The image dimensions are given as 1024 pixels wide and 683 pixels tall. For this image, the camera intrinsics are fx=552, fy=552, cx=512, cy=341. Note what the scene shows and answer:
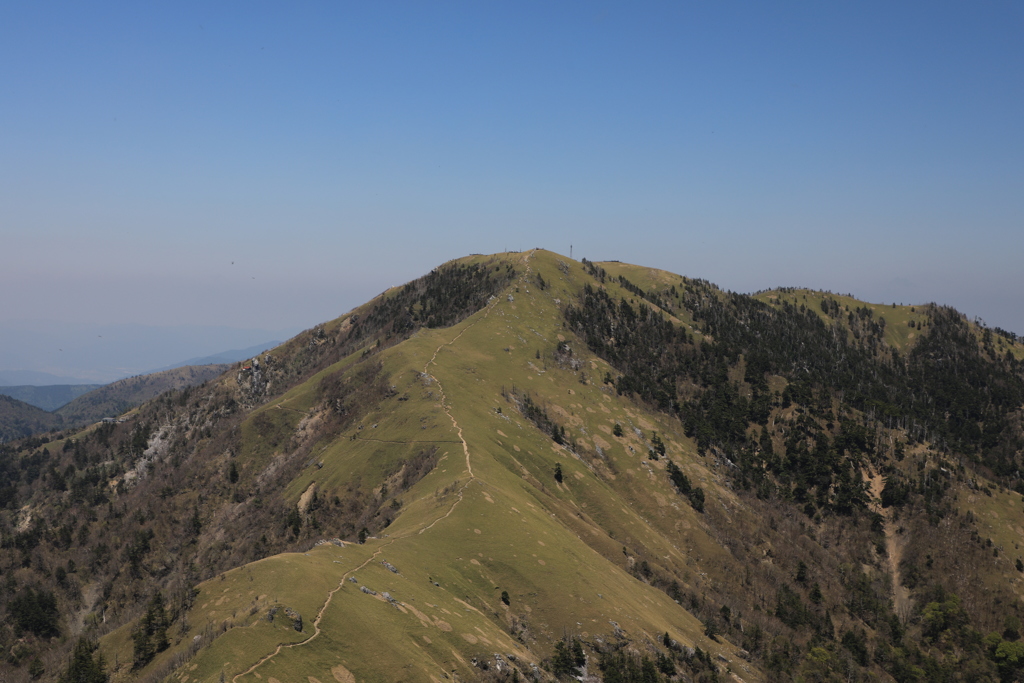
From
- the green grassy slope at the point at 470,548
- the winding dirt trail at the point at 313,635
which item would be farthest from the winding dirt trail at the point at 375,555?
the green grassy slope at the point at 470,548

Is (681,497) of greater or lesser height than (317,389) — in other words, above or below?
below

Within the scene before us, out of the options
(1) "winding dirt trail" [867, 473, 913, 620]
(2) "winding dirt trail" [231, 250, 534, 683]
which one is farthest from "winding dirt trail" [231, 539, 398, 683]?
(1) "winding dirt trail" [867, 473, 913, 620]

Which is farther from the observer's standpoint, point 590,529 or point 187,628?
point 590,529

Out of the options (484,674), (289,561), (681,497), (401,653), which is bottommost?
(681,497)

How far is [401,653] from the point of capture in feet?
177

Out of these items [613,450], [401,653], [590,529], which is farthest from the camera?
[613,450]

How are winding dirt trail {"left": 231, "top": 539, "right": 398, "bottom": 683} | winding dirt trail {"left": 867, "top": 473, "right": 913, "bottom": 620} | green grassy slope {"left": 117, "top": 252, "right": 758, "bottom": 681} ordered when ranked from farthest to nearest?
winding dirt trail {"left": 867, "top": 473, "right": 913, "bottom": 620} → green grassy slope {"left": 117, "top": 252, "right": 758, "bottom": 681} → winding dirt trail {"left": 231, "top": 539, "right": 398, "bottom": 683}

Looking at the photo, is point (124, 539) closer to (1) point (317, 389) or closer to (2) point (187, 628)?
(1) point (317, 389)

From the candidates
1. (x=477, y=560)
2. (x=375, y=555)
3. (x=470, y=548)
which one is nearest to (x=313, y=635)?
(x=375, y=555)

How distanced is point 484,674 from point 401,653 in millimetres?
10935

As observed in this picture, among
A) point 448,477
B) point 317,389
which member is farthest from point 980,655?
point 317,389

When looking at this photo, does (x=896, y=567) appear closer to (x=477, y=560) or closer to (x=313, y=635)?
(x=477, y=560)

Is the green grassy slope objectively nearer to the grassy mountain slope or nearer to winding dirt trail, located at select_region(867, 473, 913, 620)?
the grassy mountain slope

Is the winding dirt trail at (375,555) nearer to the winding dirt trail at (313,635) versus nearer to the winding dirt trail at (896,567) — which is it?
the winding dirt trail at (313,635)
